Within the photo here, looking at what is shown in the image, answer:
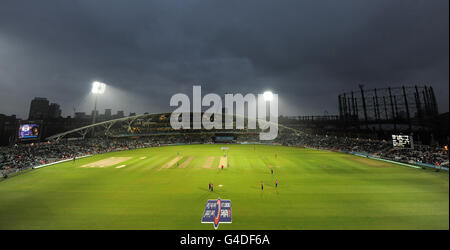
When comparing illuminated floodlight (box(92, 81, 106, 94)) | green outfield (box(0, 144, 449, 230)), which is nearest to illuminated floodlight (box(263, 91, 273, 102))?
green outfield (box(0, 144, 449, 230))

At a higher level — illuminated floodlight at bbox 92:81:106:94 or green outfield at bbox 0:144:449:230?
illuminated floodlight at bbox 92:81:106:94

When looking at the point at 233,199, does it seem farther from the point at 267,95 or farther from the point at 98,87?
the point at 98,87

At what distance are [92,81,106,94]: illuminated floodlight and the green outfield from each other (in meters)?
34.2

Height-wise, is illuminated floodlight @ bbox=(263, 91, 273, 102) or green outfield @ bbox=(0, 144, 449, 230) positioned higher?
illuminated floodlight @ bbox=(263, 91, 273, 102)

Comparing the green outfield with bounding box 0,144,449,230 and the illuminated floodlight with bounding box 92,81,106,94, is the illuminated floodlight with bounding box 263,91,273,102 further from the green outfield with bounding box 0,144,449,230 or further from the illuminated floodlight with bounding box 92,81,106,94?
the illuminated floodlight with bounding box 92,81,106,94

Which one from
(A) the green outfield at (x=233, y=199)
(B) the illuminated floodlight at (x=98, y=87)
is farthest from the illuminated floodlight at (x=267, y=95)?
(B) the illuminated floodlight at (x=98, y=87)

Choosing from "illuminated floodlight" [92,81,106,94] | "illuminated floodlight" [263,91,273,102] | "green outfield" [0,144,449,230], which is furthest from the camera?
"illuminated floodlight" [263,91,273,102]

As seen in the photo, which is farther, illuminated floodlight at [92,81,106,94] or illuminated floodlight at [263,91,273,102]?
illuminated floodlight at [263,91,273,102]

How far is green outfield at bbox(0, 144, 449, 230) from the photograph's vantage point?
1383 centimetres

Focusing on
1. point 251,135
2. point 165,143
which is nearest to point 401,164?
point 251,135

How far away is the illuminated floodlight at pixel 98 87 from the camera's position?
54344 millimetres

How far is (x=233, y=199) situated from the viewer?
1820 cm

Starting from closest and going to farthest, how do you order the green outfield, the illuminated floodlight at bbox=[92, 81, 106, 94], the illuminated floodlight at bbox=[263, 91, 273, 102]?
the green outfield < the illuminated floodlight at bbox=[92, 81, 106, 94] < the illuminated floodlight at bbox=[263, 91, 273, 102]
